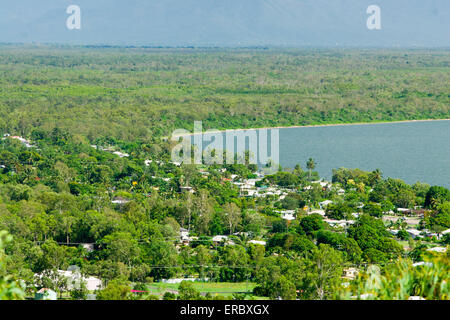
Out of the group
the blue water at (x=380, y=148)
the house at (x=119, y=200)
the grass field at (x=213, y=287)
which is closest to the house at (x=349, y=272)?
the grass field at (x=213, y=287)

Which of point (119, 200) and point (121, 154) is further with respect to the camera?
point (121, 154)

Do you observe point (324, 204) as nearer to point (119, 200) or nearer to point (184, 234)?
point (184, 234)

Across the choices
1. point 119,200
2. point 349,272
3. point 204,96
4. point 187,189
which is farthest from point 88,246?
point 204,96

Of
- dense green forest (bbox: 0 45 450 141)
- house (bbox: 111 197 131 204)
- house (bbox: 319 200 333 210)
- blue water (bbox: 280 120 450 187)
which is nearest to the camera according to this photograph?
house (bbox: 111 197 131 204)

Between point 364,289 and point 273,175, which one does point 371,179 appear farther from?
point 364,289

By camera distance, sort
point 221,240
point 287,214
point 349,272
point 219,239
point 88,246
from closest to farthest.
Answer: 1. point 349,272
2. point 88,246
3. point 221,240
4. point 219,239
5. point 287,214

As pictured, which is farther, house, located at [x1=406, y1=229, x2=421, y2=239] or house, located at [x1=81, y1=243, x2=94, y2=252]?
house, located at [x1=406, y1=229, x2=421, y2=239]

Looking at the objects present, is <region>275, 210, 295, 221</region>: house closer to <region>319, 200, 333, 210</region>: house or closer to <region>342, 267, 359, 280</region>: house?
<region>319, 200, 333, 210</region>: house

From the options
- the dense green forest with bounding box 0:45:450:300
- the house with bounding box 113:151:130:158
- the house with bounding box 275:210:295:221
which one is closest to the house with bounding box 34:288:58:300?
the dense green forest with bounding box 0:45:450:300

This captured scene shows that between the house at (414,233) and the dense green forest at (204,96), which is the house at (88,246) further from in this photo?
the dense green forest at (204,96)
